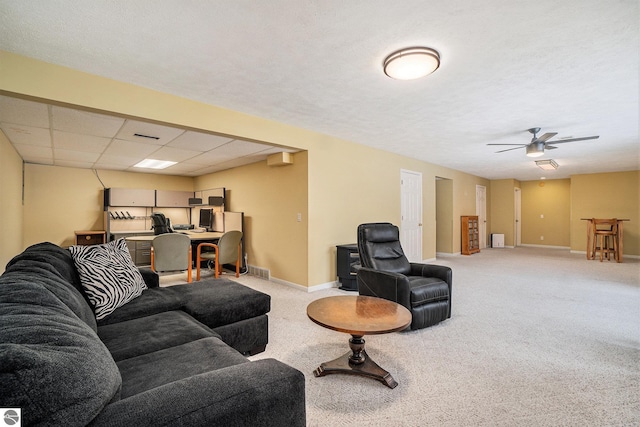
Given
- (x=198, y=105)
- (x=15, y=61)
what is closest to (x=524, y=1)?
(x=198, y=105)

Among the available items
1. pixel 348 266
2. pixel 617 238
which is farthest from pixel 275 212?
pixel 617 238

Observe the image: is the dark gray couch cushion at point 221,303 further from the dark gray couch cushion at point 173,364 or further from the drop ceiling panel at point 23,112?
the drop ceiling panel at point 23,112

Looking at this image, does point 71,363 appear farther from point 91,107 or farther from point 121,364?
point 91,107

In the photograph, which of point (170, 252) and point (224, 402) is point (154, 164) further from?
point (224, 402)

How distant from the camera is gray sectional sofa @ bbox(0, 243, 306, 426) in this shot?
74cm

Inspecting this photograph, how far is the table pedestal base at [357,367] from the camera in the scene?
212 cm

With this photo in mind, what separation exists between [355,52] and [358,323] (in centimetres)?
200

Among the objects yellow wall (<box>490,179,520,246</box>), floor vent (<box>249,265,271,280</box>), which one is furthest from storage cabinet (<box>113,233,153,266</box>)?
yellow wall (<box>490,179,520,246</box>)

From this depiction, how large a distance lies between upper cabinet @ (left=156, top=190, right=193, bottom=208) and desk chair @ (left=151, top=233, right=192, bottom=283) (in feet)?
10.0

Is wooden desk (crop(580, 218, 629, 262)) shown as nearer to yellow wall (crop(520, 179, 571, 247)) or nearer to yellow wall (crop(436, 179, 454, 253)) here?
yellow wall (crop(520, 179, 571, 247))

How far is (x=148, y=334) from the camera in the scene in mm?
1833

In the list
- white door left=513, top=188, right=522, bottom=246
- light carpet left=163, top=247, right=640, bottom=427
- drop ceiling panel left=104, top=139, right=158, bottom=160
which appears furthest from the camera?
white door left=513, top=188, right=522, bottom=246

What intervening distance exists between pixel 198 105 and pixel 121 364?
266cm

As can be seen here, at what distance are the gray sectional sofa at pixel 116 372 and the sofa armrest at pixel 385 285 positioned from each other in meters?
1.81
